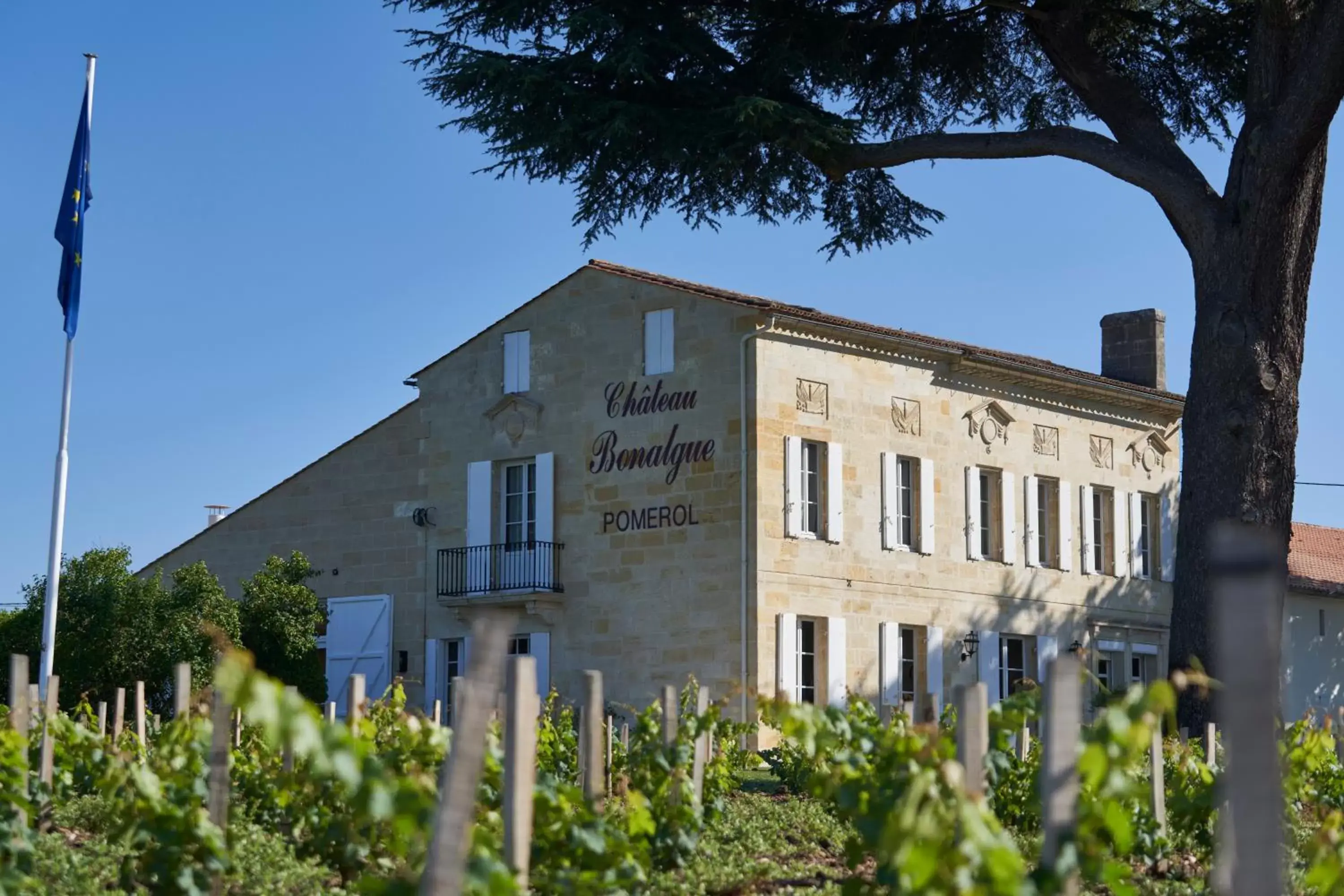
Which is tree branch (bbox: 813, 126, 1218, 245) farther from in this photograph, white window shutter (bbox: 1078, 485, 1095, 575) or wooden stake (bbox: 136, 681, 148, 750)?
white window shutter (bbox: 1078, 485, 1095, 575)

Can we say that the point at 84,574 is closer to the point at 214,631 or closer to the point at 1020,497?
the point at 1020,497

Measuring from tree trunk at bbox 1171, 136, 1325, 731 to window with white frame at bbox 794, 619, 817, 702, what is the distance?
6.64 m

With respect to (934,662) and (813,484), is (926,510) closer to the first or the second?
(813,484)

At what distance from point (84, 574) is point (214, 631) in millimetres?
18358

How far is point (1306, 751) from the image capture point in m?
10.1

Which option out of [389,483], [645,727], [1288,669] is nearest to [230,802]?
[645,727]

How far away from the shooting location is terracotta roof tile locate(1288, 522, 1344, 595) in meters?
30.1

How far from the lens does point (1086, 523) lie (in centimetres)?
2694

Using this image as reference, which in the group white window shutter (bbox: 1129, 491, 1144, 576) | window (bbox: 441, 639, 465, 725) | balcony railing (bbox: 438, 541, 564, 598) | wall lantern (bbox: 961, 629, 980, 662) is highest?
white window shutter (bbox: 1129, 491, 1144, 576)

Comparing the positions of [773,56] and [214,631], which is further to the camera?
[773,56]

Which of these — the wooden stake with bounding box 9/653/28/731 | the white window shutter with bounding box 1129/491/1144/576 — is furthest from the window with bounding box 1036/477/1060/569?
the wooden stake with bounding box 9/653/28/731

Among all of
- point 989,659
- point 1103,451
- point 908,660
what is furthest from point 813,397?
point 1103,451

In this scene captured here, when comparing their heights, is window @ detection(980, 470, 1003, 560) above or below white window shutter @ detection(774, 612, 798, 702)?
above

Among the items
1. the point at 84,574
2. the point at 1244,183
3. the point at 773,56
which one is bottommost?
the point at 84,574
